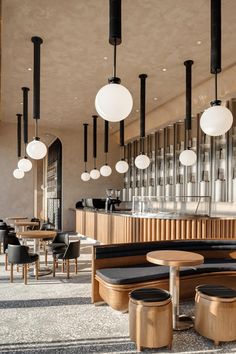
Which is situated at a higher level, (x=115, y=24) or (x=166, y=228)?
(x=115, y=24)

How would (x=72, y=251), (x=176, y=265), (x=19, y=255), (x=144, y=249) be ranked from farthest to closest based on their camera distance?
(x=72, y=251)
(x=19, y=255)
(x=144, y=249)
(x=176, y=265)

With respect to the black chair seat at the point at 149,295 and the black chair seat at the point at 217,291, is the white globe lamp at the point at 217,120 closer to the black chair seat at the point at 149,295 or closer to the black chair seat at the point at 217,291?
the black chair seat at the point at 217,291

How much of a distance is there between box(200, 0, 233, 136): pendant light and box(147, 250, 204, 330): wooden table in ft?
4.68

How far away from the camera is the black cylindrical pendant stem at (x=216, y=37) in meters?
3.85

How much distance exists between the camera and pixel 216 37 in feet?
12.9

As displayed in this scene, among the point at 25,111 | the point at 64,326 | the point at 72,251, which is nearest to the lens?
the point at 64,326

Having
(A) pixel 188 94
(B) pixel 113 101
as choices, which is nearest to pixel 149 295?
(B) pixel 113 101

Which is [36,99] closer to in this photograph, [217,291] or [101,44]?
[101,44]

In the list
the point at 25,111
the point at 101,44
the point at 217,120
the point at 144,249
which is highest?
the point at 101,44

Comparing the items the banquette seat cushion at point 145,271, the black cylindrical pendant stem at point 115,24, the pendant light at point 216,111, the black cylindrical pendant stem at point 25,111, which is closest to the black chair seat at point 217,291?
the banquette seat cushion at point 145,271

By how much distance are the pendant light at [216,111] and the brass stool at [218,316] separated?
5.73 ft

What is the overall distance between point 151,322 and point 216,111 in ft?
7.51

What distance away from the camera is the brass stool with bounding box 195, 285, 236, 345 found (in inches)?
123

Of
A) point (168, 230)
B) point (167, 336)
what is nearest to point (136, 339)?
point (167, 336)
